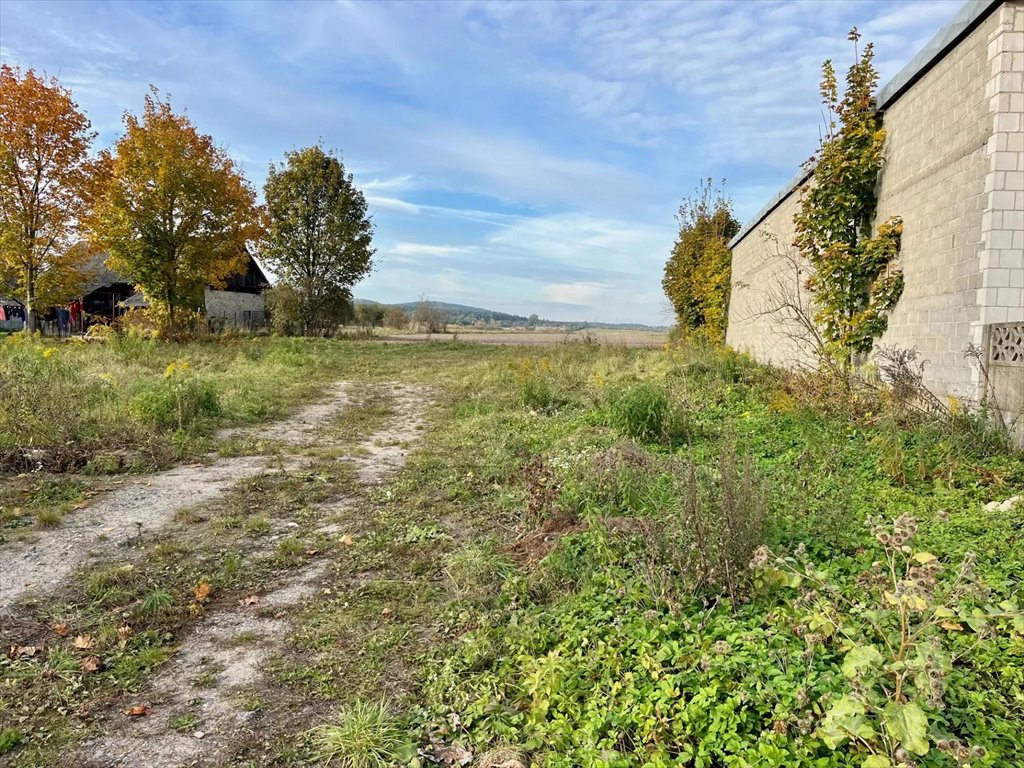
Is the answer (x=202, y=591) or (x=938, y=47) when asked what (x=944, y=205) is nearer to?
(x=938, y=47)

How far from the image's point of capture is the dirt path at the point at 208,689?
91.7 inches

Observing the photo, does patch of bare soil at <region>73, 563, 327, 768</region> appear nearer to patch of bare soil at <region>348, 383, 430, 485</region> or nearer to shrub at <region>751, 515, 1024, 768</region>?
shrub at <region>751, 515, 1024, 768</region>

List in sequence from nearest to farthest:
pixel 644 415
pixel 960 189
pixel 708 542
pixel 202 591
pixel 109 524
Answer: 1. pixel 708 542
2. pixel 202 591
3. pixel 109 524
4. pixel 960 189
5. pixel 644 415

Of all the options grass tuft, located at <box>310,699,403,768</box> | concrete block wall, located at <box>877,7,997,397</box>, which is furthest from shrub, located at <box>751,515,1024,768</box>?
concrete block wall, located at <box>877,7,997,397</box>

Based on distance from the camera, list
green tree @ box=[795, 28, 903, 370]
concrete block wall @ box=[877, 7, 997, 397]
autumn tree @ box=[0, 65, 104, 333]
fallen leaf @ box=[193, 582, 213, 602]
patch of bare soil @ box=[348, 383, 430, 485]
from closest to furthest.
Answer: fallen leaf @ box=[193, 582, 213, 602]
concrete block wall @ box=[877, 7, 997, 397]
patch of bare soil @ box=[348, 383, 430, 485]
green tree @ box=[795, 28, 903, 370]
autumn tree @ box=[0, 65, 104, 333]

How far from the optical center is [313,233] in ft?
93.4

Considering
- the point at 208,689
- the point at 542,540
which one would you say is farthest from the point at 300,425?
the point at 208,689

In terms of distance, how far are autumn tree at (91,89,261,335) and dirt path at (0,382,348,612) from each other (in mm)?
14314

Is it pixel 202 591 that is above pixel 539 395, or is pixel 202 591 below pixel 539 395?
below

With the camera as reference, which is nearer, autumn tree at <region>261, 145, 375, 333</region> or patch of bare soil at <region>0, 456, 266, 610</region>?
patch of bare soil at <region>0, 456, 266, 610</region>

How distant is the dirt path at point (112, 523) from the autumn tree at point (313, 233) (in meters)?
23.0

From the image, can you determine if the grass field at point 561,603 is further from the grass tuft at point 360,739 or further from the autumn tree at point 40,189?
the autumn tree at point 40,189

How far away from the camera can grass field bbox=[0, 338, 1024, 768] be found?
208 cm

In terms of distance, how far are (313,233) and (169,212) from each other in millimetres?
10670
